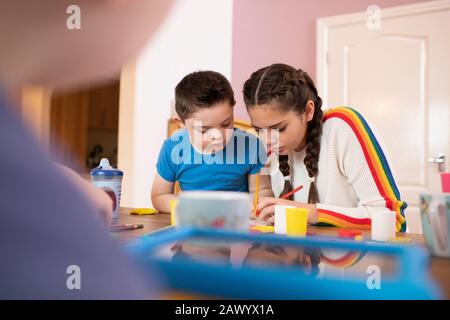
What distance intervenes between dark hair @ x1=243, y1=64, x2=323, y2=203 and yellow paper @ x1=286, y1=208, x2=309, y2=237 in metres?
0.50

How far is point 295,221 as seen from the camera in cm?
85

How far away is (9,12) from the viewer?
0.25 meters

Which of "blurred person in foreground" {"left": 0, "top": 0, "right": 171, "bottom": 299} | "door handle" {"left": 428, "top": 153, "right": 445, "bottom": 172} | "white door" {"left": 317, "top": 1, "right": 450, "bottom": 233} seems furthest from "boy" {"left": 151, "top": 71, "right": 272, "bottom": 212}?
"door handle" {"left": 428, "top": 153, "right": 445, "bottom": 172}

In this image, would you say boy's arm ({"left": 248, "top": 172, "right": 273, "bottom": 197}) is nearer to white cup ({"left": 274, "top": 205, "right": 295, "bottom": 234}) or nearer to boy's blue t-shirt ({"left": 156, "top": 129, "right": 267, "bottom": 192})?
boy's blue t-shirt ({"left": 156, "top": 129, "right": 267, "bottom": 192})

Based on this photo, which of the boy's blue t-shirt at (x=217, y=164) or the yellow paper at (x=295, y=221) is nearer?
the yellow paper at (x=295, y=221)

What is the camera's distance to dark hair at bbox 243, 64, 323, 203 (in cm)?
126

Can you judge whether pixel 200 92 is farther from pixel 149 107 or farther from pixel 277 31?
pixel 277 31

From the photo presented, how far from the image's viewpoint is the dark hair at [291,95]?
1260 mm

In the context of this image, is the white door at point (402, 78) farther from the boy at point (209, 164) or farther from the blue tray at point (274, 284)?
the blue tray at point (274, 284)

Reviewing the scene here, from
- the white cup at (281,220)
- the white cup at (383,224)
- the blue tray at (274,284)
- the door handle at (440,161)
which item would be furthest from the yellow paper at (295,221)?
the door handle at (440,161)

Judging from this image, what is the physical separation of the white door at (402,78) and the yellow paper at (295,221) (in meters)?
1.95

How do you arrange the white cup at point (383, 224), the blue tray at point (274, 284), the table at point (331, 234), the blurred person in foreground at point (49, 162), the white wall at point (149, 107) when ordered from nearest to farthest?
the blurred person in foreground at point (49, 162), the blue tray at point (274, 284), the table at point (331, 234), the white cup at point (383, 224), the white wall at point (149, 107)

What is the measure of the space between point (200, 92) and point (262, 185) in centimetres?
41
